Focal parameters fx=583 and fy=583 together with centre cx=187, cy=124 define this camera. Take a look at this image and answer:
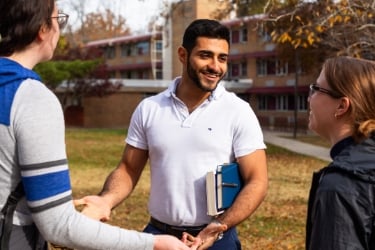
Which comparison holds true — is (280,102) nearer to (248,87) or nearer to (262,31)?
(248,87)

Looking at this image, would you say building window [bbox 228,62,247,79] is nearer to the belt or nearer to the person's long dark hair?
the belt

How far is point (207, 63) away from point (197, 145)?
0.49 m

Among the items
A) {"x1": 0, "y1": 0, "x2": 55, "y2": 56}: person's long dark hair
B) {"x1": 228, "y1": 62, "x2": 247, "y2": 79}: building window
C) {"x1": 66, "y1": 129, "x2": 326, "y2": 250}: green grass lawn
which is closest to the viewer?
{"x1": 0, "y1": 0, "x2": 55, "y2": 56}: person's long dark hair

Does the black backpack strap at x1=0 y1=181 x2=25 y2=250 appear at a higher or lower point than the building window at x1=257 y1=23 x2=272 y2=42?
lower

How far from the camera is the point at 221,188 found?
3076mm

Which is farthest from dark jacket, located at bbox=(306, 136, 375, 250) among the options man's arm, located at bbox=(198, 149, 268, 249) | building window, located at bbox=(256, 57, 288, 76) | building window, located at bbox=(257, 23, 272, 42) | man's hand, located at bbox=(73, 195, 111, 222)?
building window, located at bbox=(256, 57, 288, 76)

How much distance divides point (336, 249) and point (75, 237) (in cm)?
94

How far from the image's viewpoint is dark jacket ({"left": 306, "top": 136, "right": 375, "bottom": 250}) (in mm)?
2096

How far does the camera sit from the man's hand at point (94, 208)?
2.62 metres

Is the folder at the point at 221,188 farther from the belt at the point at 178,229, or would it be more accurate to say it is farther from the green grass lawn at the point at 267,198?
the green grass lawn at the point at 267,198

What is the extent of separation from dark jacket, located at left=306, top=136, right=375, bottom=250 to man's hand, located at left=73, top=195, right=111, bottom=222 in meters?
1.00

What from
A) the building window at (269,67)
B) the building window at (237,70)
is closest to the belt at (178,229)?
the building window at (269,67)

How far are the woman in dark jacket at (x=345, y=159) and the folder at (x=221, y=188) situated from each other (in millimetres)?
670

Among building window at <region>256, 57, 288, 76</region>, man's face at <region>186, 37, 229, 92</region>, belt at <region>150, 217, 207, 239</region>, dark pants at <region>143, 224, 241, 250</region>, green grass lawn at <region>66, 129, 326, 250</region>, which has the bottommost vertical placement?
green grass lawn at <region>66, 129, 326, 250</region>
